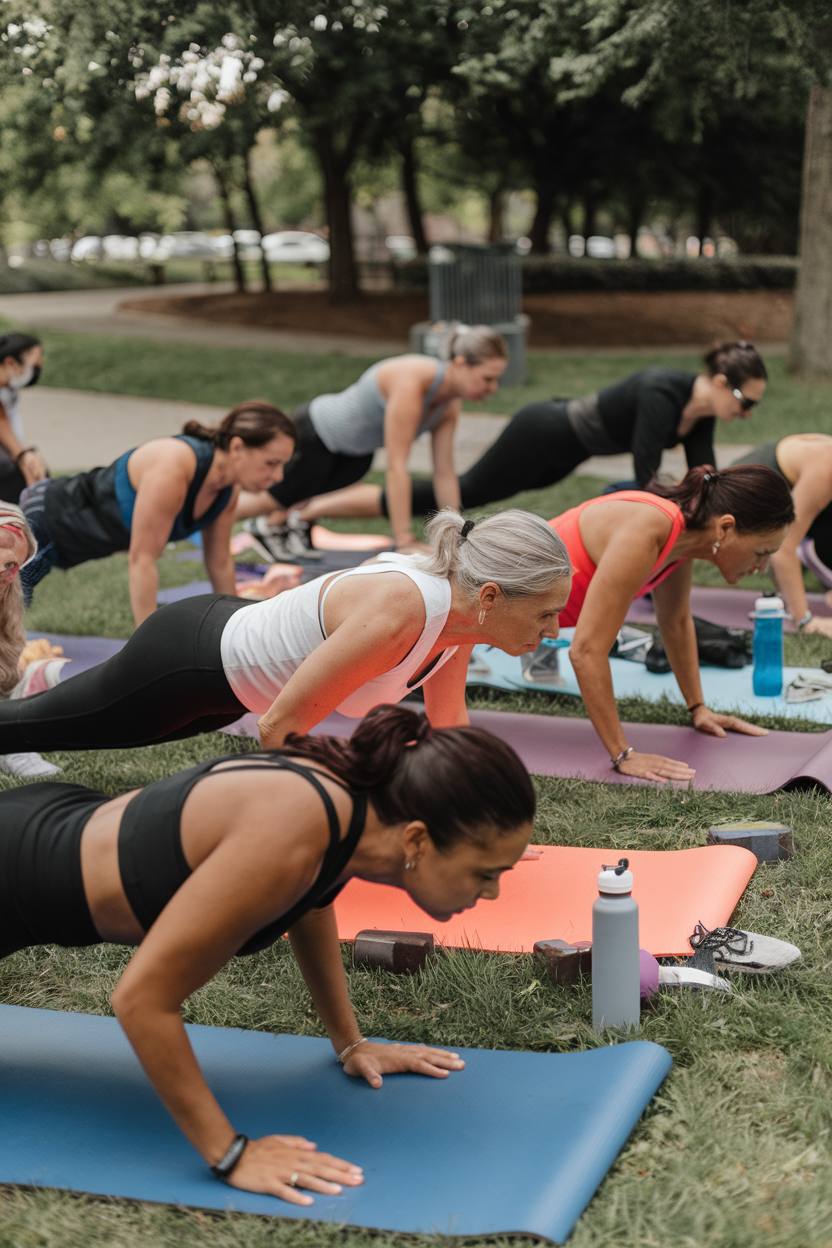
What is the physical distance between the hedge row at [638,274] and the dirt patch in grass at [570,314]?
369 millimetres

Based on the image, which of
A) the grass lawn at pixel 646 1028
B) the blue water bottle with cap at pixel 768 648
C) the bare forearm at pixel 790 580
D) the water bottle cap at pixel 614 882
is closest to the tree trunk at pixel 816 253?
the bare forearm at pixel 790 580

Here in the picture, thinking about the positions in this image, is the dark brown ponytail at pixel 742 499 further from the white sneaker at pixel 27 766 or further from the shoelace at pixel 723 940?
the white sneaker at pixel 27 766

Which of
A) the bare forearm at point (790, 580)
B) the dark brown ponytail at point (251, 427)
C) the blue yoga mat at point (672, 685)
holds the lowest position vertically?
the blue yoga mat at point (672, 685)

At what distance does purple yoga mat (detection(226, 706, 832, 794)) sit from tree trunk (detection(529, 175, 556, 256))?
18900mm

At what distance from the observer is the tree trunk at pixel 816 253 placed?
36.9 feet

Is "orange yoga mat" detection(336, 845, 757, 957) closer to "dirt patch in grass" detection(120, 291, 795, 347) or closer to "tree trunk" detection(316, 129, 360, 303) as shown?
"dirt patch in grass" detection(120, 291, 795, 347)

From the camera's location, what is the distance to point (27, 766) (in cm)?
406

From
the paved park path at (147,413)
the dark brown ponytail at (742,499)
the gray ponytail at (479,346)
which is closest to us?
the dark brown ponytail at (742,499)

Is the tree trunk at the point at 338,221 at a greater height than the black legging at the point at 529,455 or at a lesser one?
greater

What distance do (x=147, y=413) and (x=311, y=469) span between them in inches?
247

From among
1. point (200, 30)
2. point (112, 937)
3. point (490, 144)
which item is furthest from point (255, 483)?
point (490, 144)

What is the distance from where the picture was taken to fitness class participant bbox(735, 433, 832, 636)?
516 centimetres

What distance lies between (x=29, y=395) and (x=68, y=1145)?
12003 millimetres

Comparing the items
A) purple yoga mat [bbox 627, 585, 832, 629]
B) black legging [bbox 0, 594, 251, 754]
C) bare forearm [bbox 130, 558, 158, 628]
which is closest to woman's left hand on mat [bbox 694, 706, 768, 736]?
purple yoga mat [bbox 627, 585, 832, 629]
